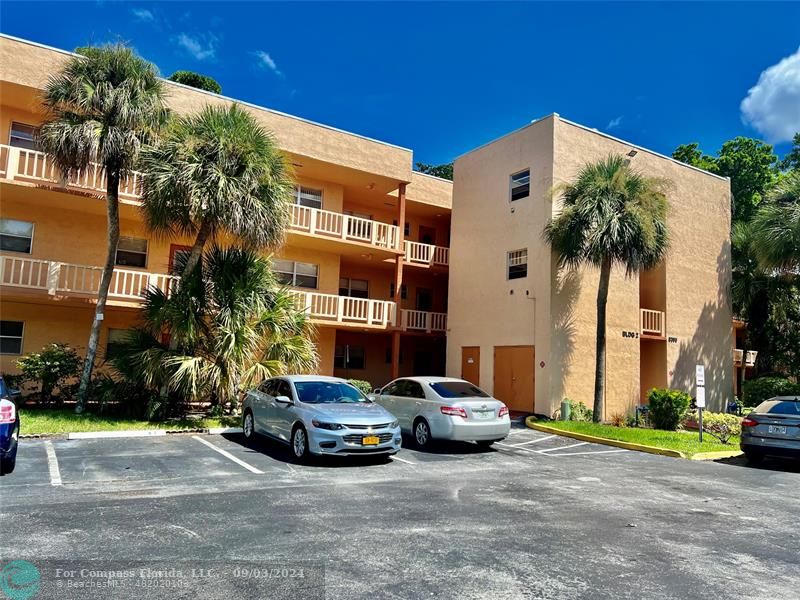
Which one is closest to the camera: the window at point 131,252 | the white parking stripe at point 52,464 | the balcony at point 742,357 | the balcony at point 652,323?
the white parking stripe at point 52,464

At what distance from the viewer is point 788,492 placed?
9.23 m

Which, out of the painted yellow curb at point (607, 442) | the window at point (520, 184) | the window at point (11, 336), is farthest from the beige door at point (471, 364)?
the window at point (11, 336)

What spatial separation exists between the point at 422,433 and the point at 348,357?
1229 cm

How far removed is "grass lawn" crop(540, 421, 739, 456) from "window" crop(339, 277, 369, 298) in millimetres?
10549

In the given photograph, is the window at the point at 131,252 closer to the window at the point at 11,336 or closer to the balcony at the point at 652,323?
the window at the point at 11,336

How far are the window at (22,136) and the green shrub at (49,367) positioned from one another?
22.5 ft

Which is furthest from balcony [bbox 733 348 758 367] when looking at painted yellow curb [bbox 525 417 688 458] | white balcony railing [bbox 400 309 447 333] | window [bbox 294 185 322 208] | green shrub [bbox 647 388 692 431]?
window [bbox 294 185 322 208]

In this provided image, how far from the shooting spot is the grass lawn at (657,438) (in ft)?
44.4

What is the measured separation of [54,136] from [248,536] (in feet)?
38.8

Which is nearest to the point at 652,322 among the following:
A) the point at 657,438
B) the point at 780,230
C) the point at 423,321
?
the point at 780,230

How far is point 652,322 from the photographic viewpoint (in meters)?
22.7

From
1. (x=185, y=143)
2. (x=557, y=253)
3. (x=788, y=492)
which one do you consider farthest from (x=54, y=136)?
(x=788, y=492)

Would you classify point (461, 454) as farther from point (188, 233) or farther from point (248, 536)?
point (188, 233)

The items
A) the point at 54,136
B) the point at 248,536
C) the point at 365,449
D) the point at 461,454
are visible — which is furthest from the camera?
the point at 54,136
